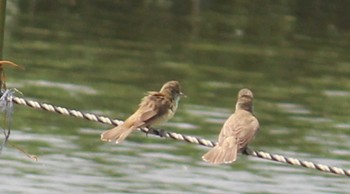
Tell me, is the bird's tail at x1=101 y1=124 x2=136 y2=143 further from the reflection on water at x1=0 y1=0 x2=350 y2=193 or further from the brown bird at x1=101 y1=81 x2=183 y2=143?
the reflection on water at x1=0 y1=0 x2=350 y2=193

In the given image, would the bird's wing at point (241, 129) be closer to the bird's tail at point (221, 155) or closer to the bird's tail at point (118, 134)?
the bird's tail at point (221, 155)

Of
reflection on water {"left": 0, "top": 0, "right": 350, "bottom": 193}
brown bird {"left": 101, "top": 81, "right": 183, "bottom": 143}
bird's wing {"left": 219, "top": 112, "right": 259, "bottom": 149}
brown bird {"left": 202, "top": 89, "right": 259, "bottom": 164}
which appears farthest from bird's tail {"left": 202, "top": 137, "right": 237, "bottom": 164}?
reflection on water {"left": 0, "top": 0, "right": 350, "bottom": 193}

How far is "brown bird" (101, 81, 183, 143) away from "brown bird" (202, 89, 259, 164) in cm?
34

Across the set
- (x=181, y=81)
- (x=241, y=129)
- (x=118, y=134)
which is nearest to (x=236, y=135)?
(x=241, y=129)

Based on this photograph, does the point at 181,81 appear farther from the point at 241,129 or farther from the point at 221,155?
the point at 221,155

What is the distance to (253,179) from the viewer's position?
51.1 feet

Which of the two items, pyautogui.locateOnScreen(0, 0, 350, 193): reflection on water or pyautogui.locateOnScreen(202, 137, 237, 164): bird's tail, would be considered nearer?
pyautogui.locateOnScreen(202, 137, 237, 164): bird's tail

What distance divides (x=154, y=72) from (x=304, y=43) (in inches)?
262

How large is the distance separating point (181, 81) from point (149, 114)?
1397 cm

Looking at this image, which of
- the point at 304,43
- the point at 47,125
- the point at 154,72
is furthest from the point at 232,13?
the point at 47,125

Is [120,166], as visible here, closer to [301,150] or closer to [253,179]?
[253,179]

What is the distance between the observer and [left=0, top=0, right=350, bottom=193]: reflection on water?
50.9 feet

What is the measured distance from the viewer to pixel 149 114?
7.82m

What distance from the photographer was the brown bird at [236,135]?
7523mm
